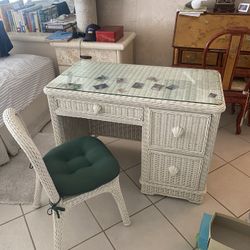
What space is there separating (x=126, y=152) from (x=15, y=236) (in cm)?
95

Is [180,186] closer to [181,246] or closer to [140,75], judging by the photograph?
[181,246]

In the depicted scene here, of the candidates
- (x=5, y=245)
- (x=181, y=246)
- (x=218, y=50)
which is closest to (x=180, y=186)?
(x=181, y=246)

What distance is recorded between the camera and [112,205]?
1.57m

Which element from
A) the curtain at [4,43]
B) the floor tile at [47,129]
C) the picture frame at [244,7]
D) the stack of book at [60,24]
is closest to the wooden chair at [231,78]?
the picture frame at [244,7]

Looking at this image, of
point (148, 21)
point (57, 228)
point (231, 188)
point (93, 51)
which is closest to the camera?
point (57, 228)

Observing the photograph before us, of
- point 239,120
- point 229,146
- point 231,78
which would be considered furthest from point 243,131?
point 231,78

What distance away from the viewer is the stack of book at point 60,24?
2.38m

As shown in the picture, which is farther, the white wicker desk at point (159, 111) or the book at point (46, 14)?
the book at point (46, 14)

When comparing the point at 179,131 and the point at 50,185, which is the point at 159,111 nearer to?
the point at 179,131

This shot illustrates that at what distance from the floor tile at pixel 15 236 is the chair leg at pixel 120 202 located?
51cm

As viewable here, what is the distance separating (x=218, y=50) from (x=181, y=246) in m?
1.48

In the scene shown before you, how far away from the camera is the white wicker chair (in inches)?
37.6

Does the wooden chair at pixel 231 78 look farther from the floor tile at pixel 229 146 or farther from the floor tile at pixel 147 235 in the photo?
the floor tile at pixel 147 235

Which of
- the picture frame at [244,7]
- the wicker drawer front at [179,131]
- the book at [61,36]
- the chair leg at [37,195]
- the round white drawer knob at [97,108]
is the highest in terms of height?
the picture frame at [244,7]
